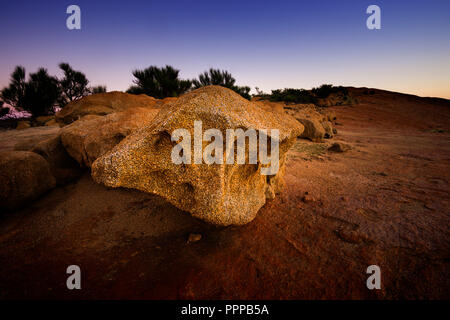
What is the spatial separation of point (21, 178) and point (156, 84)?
39.8 ft

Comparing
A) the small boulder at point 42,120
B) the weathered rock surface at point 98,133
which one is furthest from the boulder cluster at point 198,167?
the small boulder at point 42,120

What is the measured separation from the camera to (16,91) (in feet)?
55.4

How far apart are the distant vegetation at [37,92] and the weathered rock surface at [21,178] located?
20.7 meters

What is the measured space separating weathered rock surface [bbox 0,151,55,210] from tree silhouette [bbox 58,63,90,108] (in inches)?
873

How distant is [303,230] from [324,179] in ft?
5.44

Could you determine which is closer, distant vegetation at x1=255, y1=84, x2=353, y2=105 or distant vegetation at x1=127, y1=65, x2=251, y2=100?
distant vegetation at x1=127, y1=65, x2=251, y2=100

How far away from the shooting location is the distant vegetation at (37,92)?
55.0 feet

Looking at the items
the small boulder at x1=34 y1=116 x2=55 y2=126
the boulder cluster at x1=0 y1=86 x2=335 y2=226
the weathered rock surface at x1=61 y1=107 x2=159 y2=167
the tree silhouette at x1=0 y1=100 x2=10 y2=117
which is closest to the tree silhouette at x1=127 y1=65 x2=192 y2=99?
the small boulder at x1=34 y1=116 x2=55 y2=126

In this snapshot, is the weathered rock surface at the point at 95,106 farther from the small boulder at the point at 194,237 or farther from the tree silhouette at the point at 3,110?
the tree silhouette at the point at 3,110

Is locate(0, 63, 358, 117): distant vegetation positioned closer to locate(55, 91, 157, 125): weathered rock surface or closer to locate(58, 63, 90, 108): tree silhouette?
locate(58, 63, 90, 108): tree silhouette

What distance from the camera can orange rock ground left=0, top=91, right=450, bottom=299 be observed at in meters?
1.37

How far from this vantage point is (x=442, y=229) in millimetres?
1836
